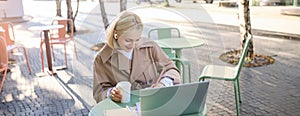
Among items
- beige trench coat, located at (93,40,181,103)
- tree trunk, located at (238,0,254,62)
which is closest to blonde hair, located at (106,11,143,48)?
beige trench coat, located at (93,40,181,103)

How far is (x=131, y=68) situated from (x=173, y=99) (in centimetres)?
63

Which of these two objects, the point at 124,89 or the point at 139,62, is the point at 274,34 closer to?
the point at 139,62

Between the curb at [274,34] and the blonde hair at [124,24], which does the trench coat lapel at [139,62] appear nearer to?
the blonde hair at [124,24]

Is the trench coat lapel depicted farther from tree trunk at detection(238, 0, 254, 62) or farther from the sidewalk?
tree trunk at detection(238, 0, 254, 62)

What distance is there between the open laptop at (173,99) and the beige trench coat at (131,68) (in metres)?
0.53

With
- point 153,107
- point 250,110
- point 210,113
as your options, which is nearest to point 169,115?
point 153,107

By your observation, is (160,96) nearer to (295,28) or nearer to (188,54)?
(188,54)

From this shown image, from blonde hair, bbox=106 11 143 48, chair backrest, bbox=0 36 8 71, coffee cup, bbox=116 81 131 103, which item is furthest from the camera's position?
chair backrest, bbox=0 36 8 71

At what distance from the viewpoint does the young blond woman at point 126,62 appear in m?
2.02

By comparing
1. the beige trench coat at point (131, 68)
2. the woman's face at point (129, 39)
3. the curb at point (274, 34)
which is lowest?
the curb at point (274, 34)

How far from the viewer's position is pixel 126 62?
213 cm

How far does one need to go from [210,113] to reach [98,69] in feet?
6.37

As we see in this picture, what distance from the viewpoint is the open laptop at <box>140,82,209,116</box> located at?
1.53 metres

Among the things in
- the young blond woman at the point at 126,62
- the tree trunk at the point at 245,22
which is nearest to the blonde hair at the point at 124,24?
the young blond woman at the point at 126,62
